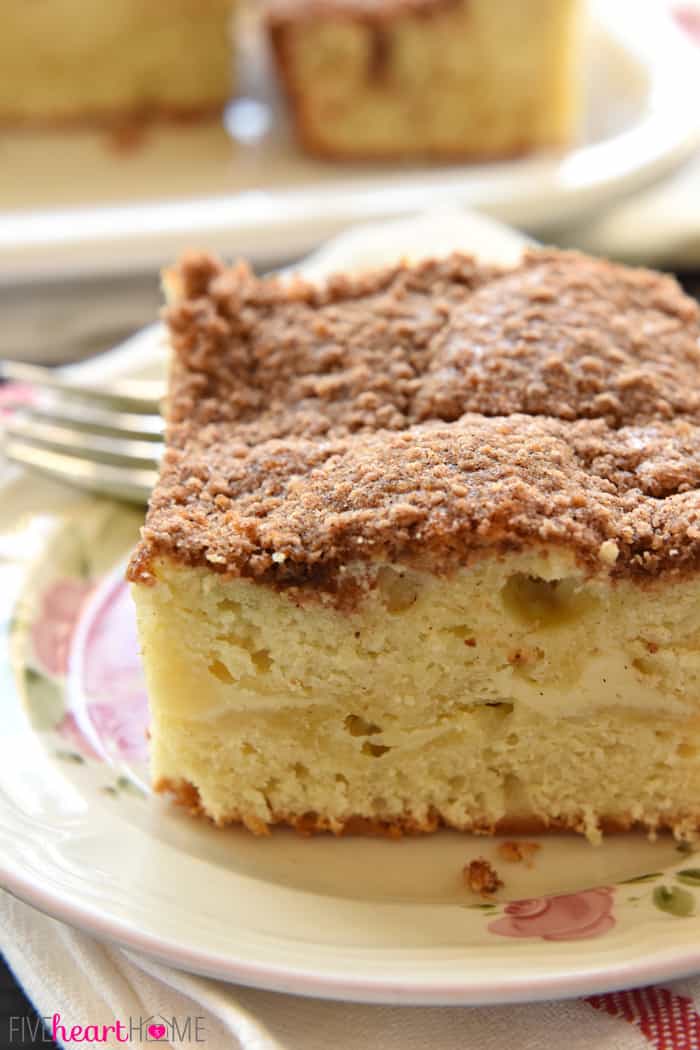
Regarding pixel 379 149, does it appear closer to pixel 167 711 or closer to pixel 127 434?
pixel 127 434

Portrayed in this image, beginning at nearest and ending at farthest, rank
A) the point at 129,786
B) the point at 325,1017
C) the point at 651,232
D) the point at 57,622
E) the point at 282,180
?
the point at 325,1017
the point at 129,786
the point at 57,622
the point at 651,232
the point at 282,180

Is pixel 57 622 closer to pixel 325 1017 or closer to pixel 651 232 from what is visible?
pixel 325 1017

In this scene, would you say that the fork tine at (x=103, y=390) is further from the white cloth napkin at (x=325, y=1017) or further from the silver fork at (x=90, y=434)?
the white cloth napkin at (x=325, y=1017)

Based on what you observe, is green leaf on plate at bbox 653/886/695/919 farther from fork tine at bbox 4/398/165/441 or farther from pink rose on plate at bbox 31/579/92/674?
fork tine at bbox 4/398/165/441

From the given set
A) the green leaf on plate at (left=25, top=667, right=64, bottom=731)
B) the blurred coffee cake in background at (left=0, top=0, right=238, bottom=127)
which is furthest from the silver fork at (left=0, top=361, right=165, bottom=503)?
the blurred coffee cake in background at (left=0, top=0, right=238, bottom=127)

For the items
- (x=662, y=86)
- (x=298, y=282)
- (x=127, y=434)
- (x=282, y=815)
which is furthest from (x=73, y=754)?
(x=662, y=86)

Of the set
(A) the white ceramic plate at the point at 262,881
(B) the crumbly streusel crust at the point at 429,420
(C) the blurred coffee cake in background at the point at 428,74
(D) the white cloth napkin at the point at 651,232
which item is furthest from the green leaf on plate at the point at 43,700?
(C) the blurred coffee cake in background at the point at 428,74

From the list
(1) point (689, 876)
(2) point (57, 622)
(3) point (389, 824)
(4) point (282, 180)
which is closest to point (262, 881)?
(3) point (389, 824)
